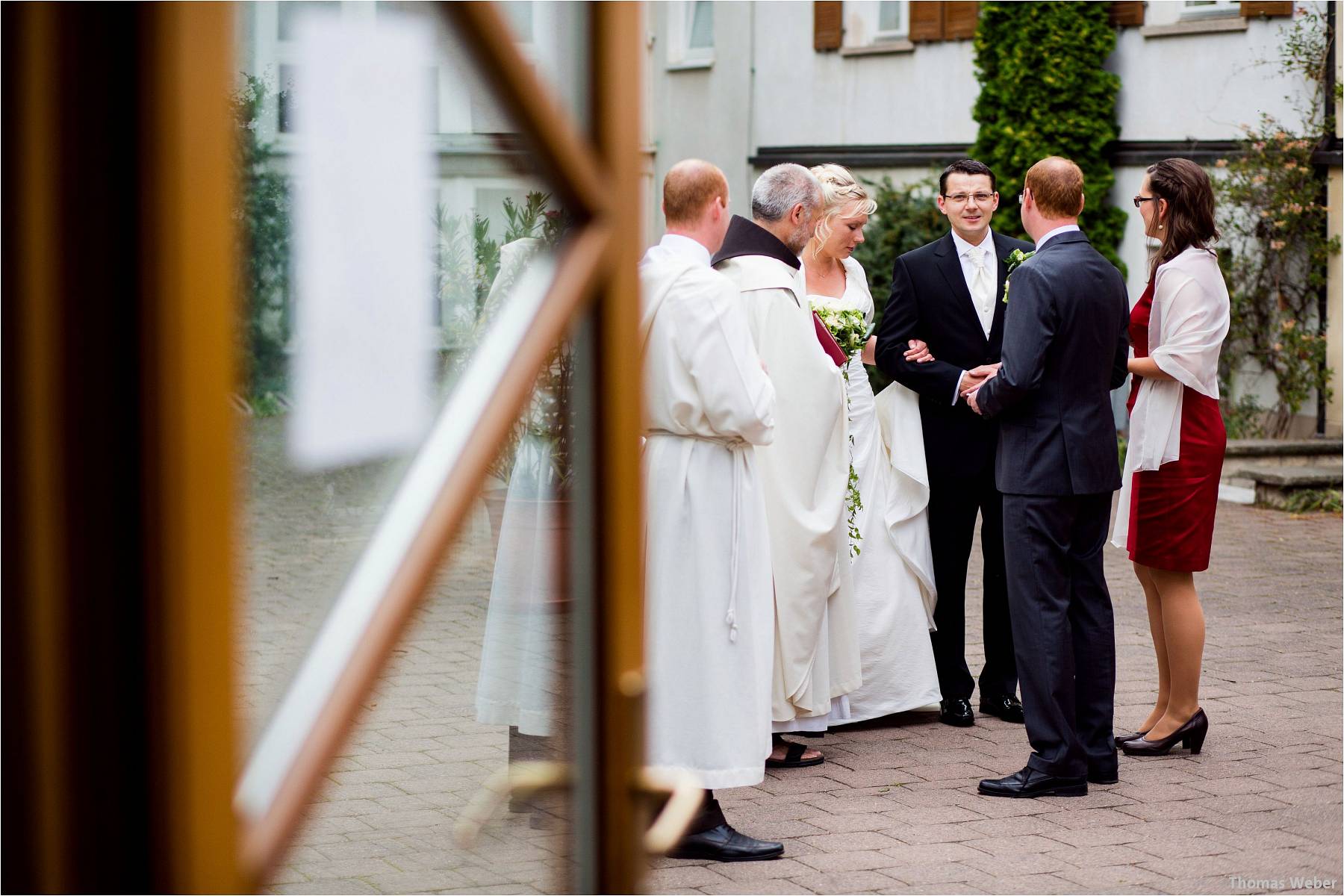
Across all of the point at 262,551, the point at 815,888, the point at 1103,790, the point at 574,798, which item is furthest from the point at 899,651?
the point at 262,551

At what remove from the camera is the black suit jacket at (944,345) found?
21.2 ft

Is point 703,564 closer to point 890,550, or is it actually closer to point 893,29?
point 890,550

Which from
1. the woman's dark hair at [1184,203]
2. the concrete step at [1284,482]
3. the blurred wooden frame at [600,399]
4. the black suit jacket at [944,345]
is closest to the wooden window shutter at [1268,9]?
the concrete step at [1284,482]

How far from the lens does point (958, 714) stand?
648cm

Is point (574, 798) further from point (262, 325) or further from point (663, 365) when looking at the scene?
point (663, 365)

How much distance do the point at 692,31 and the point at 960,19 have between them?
6.06 meters

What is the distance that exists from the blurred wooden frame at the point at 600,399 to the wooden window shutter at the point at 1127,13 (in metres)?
→ 16.9

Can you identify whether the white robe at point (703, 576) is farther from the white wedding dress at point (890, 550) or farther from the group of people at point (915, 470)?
the white wedding dress at point (890, 550)

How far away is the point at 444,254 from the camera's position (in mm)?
1099

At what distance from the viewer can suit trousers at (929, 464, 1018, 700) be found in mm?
6539

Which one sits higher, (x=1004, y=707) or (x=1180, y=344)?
(x=1180, y=344)

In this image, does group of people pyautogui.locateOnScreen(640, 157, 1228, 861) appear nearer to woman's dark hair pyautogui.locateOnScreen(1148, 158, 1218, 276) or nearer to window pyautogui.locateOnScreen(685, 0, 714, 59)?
woman's dark hair pyautogui.locateOnScreen(1148, 158, 1218, 276)

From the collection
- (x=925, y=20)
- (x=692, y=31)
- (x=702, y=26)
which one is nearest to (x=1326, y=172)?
(x=925, y=20)

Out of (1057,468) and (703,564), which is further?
(1057,468)
